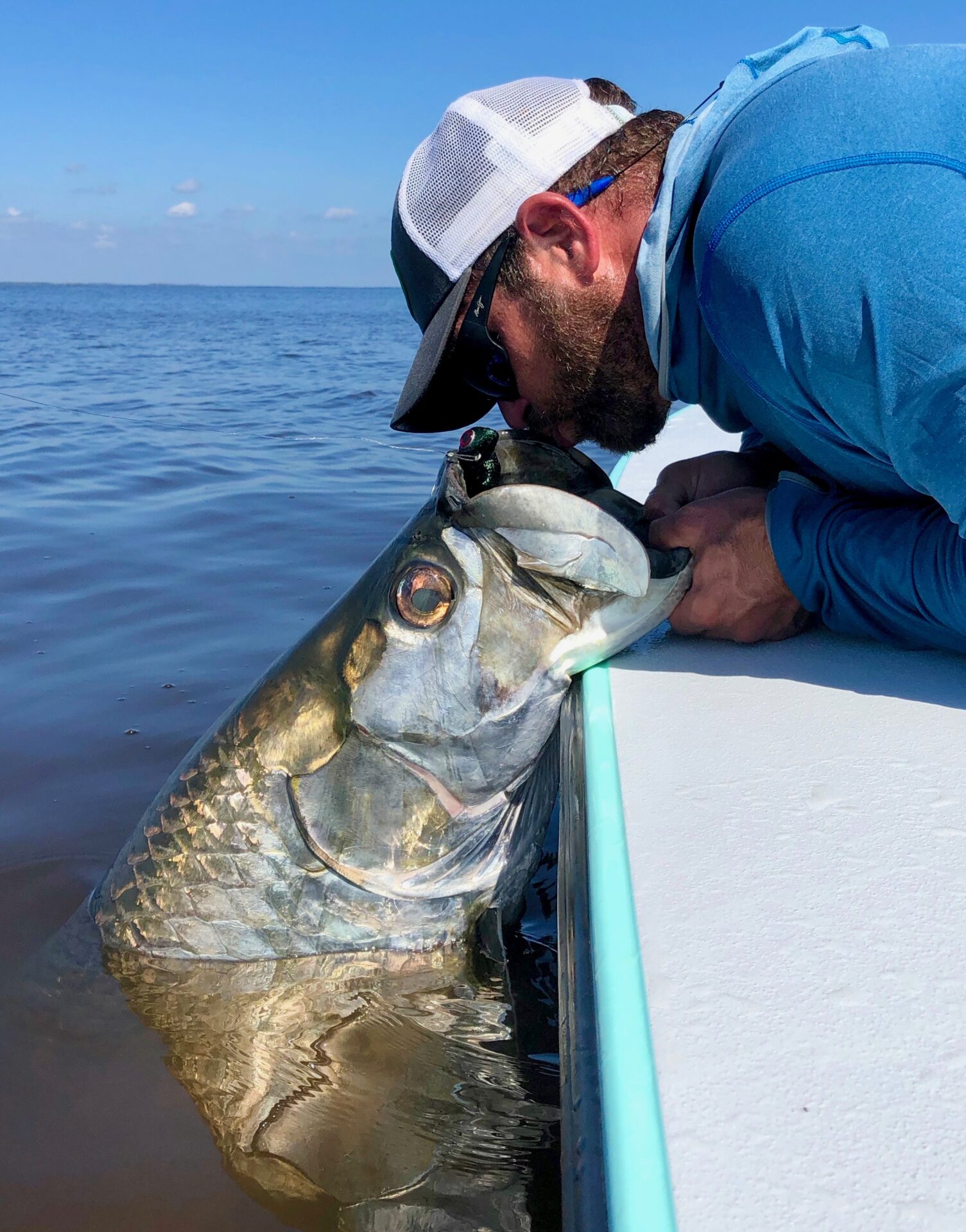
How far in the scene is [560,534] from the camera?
5.63ft

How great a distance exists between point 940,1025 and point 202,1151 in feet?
4.45

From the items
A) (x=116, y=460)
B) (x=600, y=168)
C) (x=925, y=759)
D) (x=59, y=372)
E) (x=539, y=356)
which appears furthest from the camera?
(x=59, y=372)

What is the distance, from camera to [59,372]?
1476 centimetres

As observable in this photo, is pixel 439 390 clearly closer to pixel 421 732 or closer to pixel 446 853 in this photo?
pixel 421 732

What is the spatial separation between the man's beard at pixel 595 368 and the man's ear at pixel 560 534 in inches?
16.2

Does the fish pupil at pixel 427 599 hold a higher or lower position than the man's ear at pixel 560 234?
lower

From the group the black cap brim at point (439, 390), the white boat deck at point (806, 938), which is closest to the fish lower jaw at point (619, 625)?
the white boat deck at point (806, 938)

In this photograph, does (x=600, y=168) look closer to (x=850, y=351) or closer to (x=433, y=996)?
(x=850, y=351)

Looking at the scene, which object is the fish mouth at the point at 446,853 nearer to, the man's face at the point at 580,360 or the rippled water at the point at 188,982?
the rippled water at the point at 188,982

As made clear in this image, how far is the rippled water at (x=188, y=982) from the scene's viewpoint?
169 centimetres

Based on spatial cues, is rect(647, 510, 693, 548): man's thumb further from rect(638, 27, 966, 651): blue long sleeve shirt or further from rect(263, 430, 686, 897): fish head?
rect(638, 27, 966, 651): blue long sleeve shirt

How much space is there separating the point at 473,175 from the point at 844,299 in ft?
2.73

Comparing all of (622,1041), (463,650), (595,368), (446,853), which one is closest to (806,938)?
(622,1041)

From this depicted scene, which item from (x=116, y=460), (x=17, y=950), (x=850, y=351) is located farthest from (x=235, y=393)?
(x=850, y=351)
